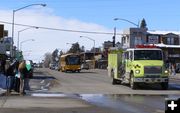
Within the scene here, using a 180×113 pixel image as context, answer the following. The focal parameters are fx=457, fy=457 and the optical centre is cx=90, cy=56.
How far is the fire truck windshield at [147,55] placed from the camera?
28750 millimetres

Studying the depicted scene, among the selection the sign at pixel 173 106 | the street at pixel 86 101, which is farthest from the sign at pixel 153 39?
the sign at pixel 173 106

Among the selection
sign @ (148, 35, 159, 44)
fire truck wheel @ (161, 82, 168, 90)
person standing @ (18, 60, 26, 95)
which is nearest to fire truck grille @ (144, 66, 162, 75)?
fire truck wheel @ (161, 82, 168, 90)

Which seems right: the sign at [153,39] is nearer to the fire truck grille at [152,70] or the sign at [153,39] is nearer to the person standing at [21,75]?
the fire truck grille at [152,70]

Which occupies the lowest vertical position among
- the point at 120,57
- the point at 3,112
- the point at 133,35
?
the point at 3,112

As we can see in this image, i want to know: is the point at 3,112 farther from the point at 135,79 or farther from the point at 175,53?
the point at 175,53

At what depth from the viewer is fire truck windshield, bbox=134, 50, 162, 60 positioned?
94.3ft

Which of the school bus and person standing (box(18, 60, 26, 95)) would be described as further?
the school bus

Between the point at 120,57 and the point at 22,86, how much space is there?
12.5 m

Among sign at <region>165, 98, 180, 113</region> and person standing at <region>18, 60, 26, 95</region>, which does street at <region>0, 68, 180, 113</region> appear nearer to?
person standing at <region>18, 60, 26, 95</region>

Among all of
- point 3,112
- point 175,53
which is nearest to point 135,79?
point 3,112

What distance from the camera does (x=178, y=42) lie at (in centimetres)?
12044

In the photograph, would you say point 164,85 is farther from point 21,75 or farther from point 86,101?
point 86,101

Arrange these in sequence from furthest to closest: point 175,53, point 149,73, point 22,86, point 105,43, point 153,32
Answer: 1. point 105,43
2. point 153,32
3. point 175,53
4. point 149,73
5. point 22,86

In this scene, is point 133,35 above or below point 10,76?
above
